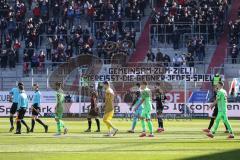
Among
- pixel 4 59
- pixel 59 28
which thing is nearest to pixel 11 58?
pixel 4 59

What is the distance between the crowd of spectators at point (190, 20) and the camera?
206 feet

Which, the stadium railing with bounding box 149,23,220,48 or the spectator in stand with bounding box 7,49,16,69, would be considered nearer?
the stadium railing with bounding box 149,23,220,48

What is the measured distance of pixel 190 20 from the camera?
207 ft

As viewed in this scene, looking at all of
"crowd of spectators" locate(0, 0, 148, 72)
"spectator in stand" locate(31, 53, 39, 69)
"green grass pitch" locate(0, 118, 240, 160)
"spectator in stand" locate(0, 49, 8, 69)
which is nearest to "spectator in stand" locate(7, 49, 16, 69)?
"crowd of spectators" locate(0, 0, 148, 72)

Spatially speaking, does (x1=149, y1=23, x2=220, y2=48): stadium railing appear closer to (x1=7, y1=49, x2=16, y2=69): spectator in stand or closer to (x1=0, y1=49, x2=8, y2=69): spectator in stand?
(x1=7, y1=49, x2=16, y2=69): spectator in stand

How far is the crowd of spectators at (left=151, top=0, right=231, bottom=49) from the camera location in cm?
6291

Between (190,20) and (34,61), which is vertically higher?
(190,20)

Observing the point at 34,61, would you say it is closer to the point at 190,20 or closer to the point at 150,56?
the point at 150,56

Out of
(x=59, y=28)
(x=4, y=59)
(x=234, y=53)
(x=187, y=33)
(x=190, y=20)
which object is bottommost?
(x=4, y=59)

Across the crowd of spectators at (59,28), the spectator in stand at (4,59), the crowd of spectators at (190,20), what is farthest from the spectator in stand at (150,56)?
the spectator in stand at (4,59)

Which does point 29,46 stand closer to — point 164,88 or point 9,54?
point 9,54

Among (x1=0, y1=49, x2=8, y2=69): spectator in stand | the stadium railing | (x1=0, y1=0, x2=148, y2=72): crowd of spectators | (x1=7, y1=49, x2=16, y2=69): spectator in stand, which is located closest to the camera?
the stadium railing

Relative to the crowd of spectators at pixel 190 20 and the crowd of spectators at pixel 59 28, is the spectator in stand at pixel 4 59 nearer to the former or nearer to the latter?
the crowd of spectators at pixel 59 28

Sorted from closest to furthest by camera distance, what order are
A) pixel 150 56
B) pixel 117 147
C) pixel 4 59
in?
pixel 117 147, pixel 150 56, pixel 4 59
